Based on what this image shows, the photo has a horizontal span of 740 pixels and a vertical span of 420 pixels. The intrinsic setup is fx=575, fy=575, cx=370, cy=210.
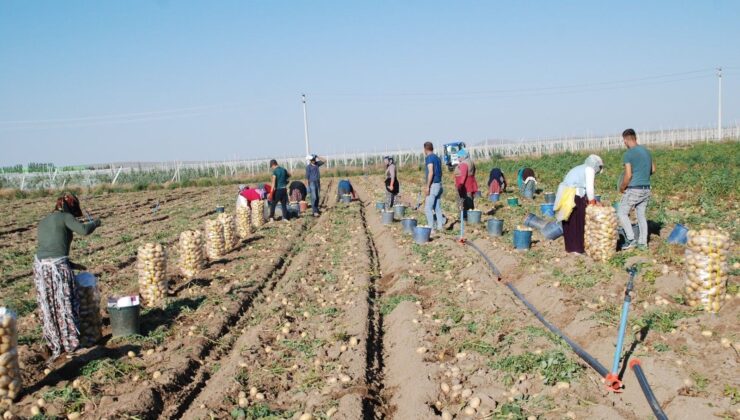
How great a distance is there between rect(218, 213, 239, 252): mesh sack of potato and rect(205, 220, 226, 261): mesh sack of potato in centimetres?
23

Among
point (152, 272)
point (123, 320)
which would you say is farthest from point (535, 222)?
point (123, 320)

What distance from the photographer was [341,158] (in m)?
59.6

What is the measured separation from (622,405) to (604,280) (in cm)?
342

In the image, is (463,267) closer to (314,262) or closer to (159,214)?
(314,262)

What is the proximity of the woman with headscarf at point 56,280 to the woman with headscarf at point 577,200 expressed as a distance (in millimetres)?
6975

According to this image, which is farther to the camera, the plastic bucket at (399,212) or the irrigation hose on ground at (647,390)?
the plastic bucket at (399,212)

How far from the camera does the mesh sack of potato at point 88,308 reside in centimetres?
666

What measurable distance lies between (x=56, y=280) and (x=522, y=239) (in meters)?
7.55

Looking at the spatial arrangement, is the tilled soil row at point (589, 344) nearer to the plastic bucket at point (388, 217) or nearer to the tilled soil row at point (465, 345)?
the tilled soil row at point (465, 345)

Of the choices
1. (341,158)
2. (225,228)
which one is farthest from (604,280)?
(341,158)

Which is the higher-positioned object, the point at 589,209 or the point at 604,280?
the point at 589,209

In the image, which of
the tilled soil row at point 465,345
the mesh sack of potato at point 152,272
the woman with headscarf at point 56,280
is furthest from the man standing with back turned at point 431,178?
the woman with headscarf at point 56,280

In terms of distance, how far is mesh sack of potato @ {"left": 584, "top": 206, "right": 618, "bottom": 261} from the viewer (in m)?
8.73

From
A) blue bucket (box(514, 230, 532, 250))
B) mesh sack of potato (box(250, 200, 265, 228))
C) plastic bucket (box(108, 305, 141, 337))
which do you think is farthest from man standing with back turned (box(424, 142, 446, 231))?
plastic bucket (box(108, 305, 141, 337))
